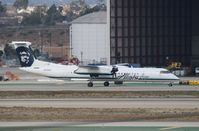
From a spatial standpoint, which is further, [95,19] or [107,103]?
[95,19]

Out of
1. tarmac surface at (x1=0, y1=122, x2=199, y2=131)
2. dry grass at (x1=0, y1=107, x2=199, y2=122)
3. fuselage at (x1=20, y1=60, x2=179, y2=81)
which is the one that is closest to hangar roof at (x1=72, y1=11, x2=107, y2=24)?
fuselage at (x1=20, y1=60, x2=179, y2=81)

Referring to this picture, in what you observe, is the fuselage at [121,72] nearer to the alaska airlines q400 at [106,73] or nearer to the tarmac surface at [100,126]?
the alaska airlines q400 at [106,73]

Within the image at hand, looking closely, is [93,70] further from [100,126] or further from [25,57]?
[100,126]

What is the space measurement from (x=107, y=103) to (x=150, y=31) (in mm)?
48550

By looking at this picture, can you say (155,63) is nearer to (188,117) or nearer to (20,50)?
(20,50)

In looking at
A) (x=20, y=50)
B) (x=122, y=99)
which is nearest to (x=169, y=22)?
(x=20, y=50)

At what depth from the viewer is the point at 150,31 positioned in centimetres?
9775

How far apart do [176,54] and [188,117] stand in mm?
59959

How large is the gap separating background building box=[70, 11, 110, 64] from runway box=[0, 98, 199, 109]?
55401 mm

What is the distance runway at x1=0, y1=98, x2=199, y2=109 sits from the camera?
48.1 meters

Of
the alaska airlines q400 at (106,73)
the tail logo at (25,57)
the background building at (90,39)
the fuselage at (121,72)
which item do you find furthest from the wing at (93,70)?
the background building at (90,39)

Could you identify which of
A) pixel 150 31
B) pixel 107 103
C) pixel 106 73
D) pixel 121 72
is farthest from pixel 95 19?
pixel 107 103

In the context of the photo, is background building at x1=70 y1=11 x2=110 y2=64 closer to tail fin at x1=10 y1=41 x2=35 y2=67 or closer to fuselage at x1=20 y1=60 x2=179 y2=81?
tail fin at x1=10 y1=41 x2=35 y2=67

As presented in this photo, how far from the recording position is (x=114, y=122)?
3831 cm
